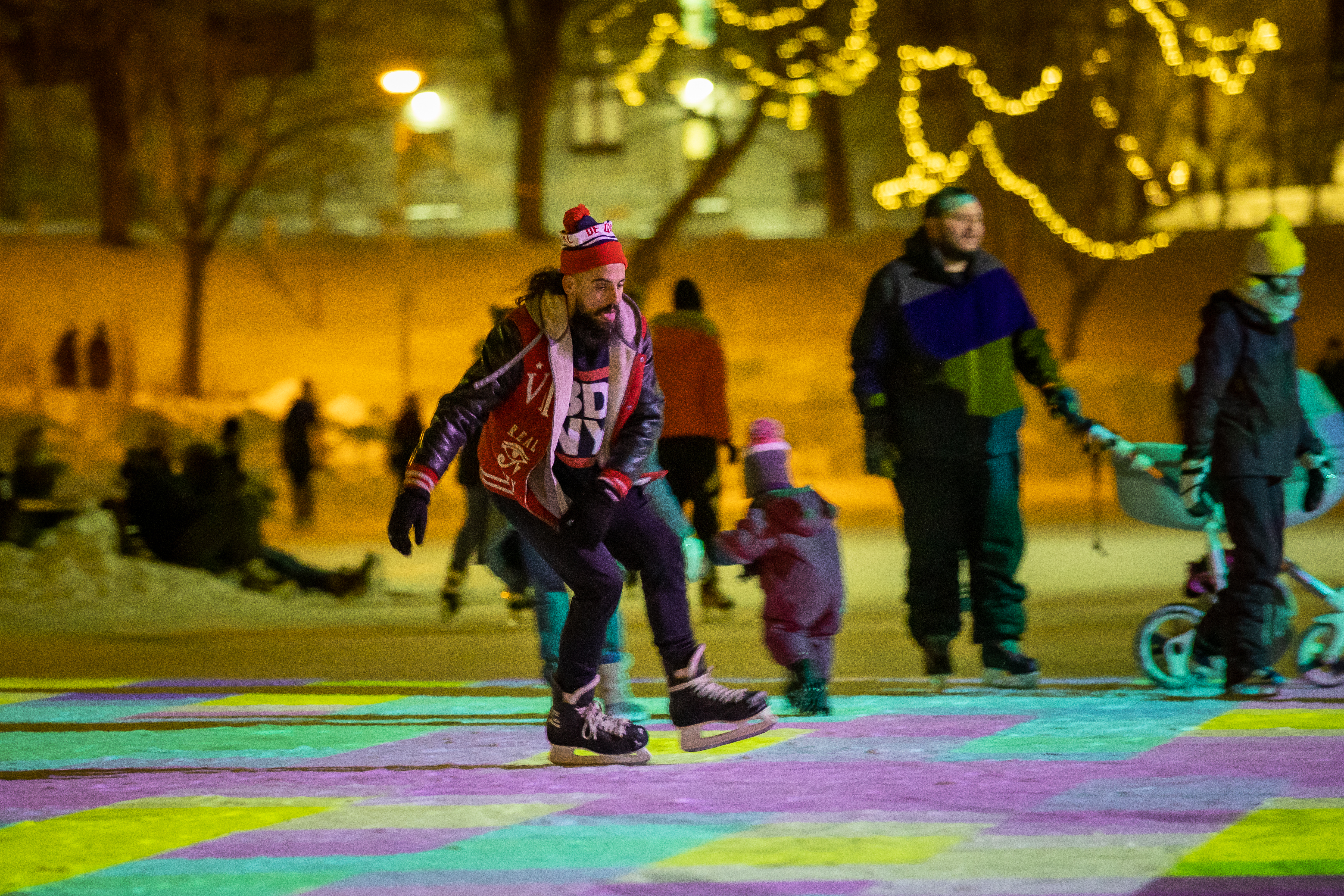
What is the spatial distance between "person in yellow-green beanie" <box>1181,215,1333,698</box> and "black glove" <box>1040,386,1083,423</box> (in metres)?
0.47

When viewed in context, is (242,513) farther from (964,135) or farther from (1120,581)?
(964,135)

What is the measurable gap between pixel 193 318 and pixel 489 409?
2853 centimetres

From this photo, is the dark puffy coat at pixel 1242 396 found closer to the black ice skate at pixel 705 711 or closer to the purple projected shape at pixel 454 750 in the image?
the black ice skate at pixel 705 711

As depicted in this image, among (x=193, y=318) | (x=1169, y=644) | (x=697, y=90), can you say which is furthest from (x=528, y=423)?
(x=697, y=90)

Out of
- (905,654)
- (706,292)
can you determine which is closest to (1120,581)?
(905,654)

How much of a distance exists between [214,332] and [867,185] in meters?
19.9

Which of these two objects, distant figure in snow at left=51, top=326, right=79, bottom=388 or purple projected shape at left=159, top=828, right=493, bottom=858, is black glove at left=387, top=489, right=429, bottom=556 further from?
distant figure in snow at left=51, top=326, right=79, bottom=388

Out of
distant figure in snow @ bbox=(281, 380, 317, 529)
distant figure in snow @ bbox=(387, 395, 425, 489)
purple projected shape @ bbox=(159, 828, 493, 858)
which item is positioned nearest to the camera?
purple projected shape @ bbox=(159, 828, 493, 858)

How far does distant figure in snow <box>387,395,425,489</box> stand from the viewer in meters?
16.2

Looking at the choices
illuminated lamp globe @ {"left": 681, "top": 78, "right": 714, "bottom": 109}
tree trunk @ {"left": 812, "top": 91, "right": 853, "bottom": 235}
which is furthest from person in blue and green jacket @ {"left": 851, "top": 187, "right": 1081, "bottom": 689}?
tree trunk @ {"left": 812, "top": 91, "right": 853, "bottom": 235}

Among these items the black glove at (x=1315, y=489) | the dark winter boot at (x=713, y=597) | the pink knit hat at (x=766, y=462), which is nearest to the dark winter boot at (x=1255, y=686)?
the black glove at (x=1315, y=489)

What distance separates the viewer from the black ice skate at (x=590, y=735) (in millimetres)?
5832

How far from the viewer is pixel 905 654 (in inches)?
359

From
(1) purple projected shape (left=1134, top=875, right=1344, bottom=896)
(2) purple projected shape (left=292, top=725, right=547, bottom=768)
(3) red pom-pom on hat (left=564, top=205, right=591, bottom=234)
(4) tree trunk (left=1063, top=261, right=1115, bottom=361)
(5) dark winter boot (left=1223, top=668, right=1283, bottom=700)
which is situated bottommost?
(1) purple projected shape (left=1134, top=875, right=1344, bottom=896)
